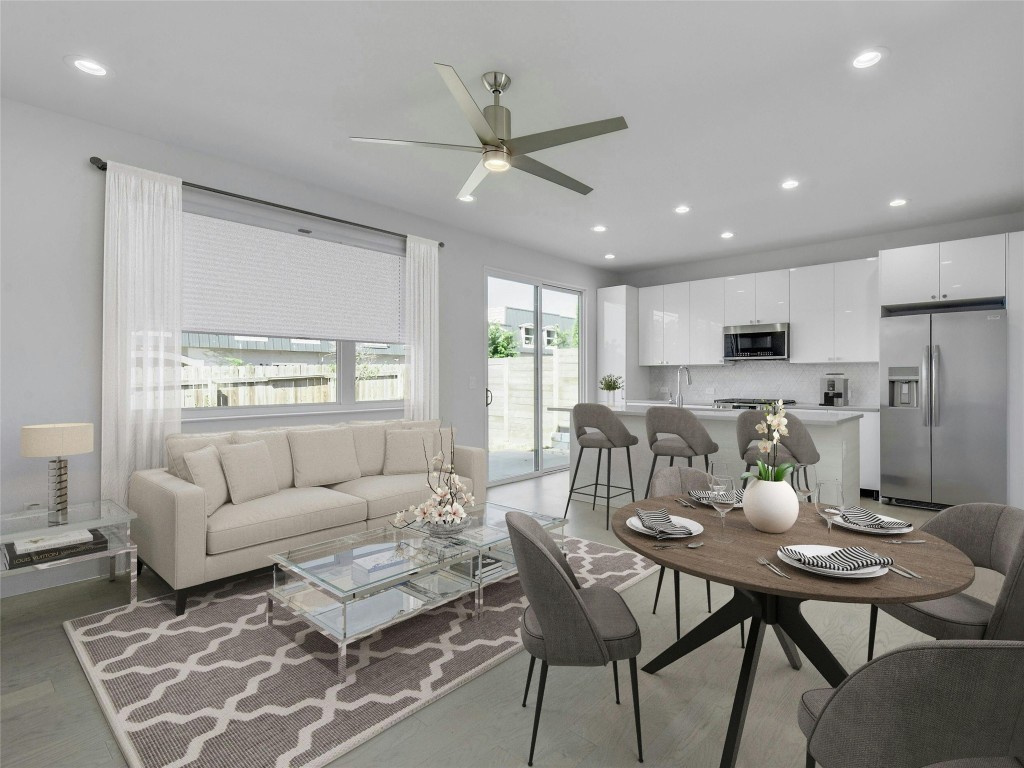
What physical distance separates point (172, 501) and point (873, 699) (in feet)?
9.69

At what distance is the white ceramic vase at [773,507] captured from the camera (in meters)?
1.78

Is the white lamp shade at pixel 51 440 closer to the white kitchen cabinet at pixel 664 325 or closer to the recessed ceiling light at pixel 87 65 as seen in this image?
the recessed ceiling light at pixel 87 65

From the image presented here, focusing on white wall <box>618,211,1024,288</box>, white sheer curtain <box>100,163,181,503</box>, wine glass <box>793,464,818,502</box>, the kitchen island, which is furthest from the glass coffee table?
white wall <box>618,211,1024,288</box>

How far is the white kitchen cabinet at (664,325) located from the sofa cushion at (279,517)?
4815mm

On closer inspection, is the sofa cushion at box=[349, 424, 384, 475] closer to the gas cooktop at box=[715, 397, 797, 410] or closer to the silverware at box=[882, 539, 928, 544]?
the silverware at box=[882, 539, 928, 544]

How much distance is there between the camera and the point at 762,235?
222 inches

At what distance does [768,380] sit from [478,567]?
16.8ft

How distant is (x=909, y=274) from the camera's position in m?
5.04

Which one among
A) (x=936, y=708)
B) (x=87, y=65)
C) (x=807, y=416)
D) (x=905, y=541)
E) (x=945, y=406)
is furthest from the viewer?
(x=945, y=406)

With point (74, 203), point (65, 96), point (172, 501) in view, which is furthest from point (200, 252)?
point (172, 501)

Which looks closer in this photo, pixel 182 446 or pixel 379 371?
pixel 182 446

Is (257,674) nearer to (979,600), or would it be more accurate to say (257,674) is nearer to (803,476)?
(979,600)

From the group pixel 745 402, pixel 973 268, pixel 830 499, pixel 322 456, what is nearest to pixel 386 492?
pixel 322 456

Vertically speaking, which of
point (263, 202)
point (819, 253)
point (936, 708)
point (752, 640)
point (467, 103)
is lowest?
point (752, 640)
